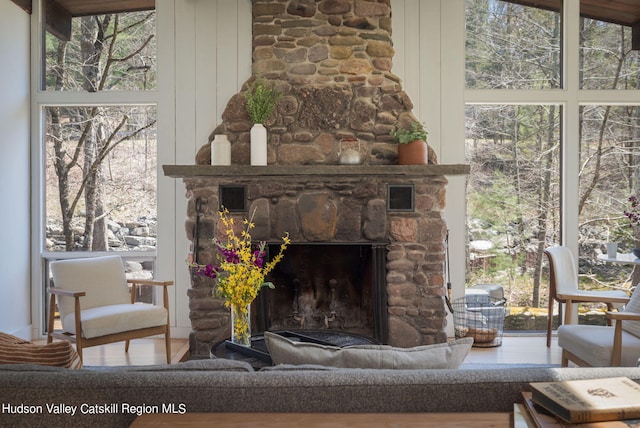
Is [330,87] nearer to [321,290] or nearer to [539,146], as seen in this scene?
[321,290]

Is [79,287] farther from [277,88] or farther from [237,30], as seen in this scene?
[237,30]

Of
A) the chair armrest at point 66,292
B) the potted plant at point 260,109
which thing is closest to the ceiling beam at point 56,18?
the potted plant at point 260,109

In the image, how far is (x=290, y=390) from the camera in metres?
1.54

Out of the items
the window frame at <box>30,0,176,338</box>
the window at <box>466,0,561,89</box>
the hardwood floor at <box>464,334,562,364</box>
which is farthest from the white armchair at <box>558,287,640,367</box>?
the window frame at <box>30,0,176,338</box>

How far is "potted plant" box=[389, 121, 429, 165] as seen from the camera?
4.79 m

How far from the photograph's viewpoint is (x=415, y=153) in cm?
480

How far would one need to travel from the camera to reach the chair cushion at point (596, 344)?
3.31 metres

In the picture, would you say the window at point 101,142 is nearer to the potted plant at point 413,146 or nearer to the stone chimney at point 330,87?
the stone chimney at point 330,87

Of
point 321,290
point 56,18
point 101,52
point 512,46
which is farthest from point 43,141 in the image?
point 512,46

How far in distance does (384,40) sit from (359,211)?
1.51m

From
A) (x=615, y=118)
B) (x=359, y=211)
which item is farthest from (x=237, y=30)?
(x=615, y=118)

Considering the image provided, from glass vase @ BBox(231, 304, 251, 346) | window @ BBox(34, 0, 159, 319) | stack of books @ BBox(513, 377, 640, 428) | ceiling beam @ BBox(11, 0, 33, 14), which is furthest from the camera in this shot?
window @ BBox(34, 0, 159, 319)

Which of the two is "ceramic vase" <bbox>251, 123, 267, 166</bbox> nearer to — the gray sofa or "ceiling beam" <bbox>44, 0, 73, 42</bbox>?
"ceiling beam" <bbox>44, 0, 73, 42</bbox>

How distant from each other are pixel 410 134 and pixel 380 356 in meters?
3.25
